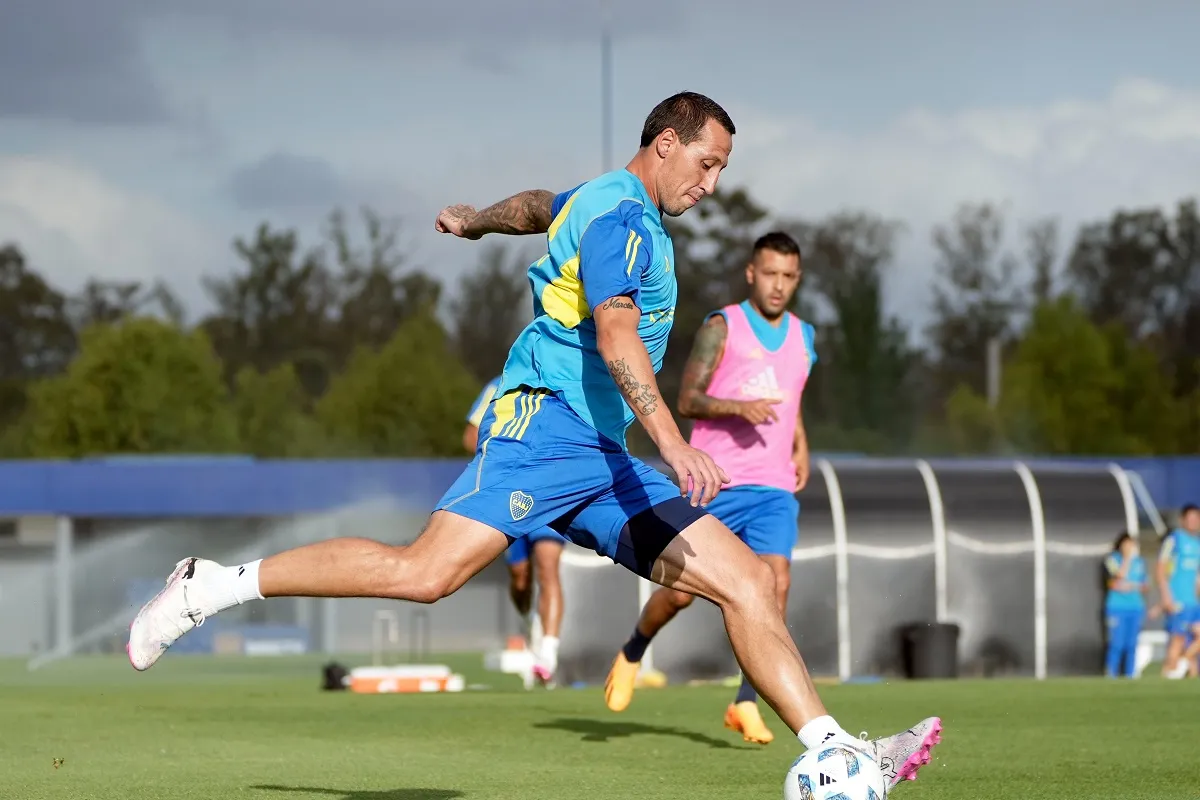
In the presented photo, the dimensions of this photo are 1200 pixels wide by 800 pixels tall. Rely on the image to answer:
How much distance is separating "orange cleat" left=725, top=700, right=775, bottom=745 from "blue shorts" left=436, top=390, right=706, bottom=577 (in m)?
2.75

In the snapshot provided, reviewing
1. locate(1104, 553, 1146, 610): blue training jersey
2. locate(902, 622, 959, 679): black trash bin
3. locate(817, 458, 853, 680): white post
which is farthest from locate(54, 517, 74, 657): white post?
locate(1104, 553, 1146, 610): blue training jersey

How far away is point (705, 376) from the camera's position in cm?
952

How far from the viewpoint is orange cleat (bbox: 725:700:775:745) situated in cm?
836

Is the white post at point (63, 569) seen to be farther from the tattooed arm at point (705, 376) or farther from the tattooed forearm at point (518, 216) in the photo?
the tattooed forearm at point (518, 216)

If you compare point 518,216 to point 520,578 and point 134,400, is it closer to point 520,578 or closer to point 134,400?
point 520,578

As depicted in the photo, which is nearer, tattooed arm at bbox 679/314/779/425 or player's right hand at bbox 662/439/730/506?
player's right hand at bbox 662/439/730/506

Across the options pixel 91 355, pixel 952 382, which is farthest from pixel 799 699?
pixel 952 382

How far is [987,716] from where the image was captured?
33.3 ft

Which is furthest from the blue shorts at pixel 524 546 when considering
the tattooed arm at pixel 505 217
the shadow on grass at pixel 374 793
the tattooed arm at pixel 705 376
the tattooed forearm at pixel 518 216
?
the tattooed forearm at pixel 518 216

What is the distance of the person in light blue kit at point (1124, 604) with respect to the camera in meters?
18.0

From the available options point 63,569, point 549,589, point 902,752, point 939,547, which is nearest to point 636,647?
point 902,752

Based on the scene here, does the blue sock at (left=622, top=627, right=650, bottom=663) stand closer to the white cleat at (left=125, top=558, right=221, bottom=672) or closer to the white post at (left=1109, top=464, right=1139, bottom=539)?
the white cleat at (left=125, top=558, right=221, bottom=672)

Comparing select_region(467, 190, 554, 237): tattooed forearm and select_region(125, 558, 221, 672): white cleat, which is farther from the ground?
select_region(467, 190, 554, 237): tattooed forearm

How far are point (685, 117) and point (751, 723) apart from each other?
3.64m
